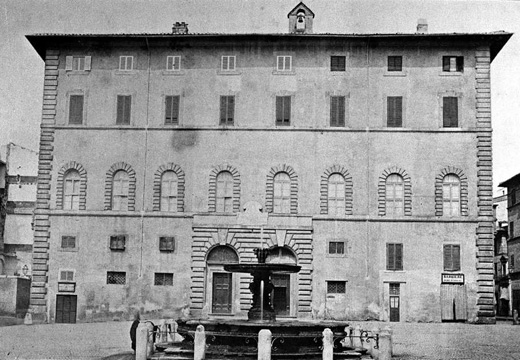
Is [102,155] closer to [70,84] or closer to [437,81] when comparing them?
[70,84]

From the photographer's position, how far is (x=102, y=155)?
36.4 meters

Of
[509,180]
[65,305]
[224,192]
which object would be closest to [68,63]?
[224,192]

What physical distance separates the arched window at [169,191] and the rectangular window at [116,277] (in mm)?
3514

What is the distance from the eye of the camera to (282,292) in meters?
35.2

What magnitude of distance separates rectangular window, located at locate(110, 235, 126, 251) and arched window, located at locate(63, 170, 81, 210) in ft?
7.90

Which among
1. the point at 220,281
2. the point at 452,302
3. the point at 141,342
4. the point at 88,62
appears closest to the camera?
the point at 141,342

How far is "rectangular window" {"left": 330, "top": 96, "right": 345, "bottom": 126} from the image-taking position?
35938mm

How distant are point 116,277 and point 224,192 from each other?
20.6 ft

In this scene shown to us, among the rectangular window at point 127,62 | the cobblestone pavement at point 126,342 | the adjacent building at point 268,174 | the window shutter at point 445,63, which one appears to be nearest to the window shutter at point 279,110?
the adjacent building at point 268,174

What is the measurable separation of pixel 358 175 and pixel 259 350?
19127 millimetres

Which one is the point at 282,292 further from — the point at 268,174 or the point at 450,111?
the point at 450,111

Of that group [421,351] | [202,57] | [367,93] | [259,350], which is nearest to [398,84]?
[367,93]

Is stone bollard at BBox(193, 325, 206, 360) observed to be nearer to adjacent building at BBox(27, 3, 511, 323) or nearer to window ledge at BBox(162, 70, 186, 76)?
adjacent building at BBox(27, 3, 511, 323)

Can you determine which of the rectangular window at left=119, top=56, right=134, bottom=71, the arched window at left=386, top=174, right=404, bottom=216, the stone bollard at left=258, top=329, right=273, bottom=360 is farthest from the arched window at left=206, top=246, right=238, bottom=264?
the stone bollard at left=258, top=329, right=273, bottom=360
